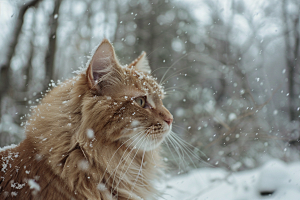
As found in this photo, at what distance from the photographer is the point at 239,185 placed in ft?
9.85

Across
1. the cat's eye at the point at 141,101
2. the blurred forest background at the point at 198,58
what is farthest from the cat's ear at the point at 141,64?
the cat's eye at the point at 141,101

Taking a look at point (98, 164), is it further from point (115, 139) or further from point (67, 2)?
point (67, 2)

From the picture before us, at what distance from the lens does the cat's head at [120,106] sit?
4.81 feet

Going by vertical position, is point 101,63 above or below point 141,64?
above

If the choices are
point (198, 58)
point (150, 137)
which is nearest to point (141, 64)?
point (150, 137)

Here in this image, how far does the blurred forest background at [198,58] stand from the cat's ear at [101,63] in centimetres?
45

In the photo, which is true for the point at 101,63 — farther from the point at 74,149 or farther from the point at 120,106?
the point at 74,149

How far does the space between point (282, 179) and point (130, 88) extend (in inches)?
78.4

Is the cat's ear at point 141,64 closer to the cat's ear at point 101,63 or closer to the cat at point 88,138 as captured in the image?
the cat at point 88,138

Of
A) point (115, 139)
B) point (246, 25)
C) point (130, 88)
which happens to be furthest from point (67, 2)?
point (246, 25)

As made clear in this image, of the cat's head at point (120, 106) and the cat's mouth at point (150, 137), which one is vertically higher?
the cat's head at point (120, 106)

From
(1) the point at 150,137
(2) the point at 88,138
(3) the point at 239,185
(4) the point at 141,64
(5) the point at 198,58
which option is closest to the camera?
(2) the point at 88,138

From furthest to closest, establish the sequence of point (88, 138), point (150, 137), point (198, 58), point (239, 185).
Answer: point (198, 58) < point (239, 185) < point (150, 137) < point (88, 138)

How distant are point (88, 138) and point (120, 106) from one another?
299 millimetres
